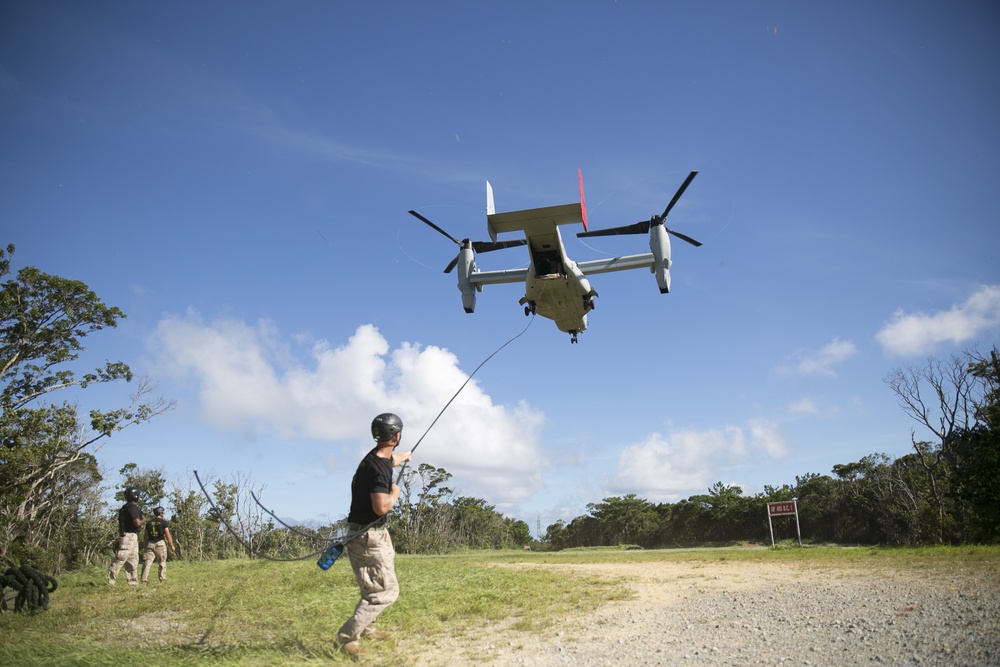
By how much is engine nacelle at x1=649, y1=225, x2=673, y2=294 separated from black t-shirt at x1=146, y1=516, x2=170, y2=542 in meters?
11.9

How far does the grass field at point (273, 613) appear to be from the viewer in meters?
4.57

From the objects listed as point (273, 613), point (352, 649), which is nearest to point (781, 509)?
point (273, 613)

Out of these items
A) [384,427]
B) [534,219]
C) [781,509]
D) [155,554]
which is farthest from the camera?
[781,509]

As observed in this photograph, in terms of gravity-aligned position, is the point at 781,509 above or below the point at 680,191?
below

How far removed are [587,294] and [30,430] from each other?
65.2 ft

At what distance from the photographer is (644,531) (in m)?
43.4

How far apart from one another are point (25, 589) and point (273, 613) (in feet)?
10.8

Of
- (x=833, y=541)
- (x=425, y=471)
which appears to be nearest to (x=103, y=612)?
(x=425, y=471)

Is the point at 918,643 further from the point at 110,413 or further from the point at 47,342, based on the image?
the point at 47,342

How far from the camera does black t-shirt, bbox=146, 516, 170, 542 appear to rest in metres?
11.5

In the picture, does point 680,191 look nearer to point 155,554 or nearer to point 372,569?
point 372,569

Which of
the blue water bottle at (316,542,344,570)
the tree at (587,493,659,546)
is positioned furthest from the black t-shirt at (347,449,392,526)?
the tree at (587,493,659,546)

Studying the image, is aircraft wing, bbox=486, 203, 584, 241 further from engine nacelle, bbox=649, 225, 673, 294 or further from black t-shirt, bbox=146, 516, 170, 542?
black t-shirt, bbox=146, 516, 170, 542

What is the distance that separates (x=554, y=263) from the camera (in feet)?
40.2
